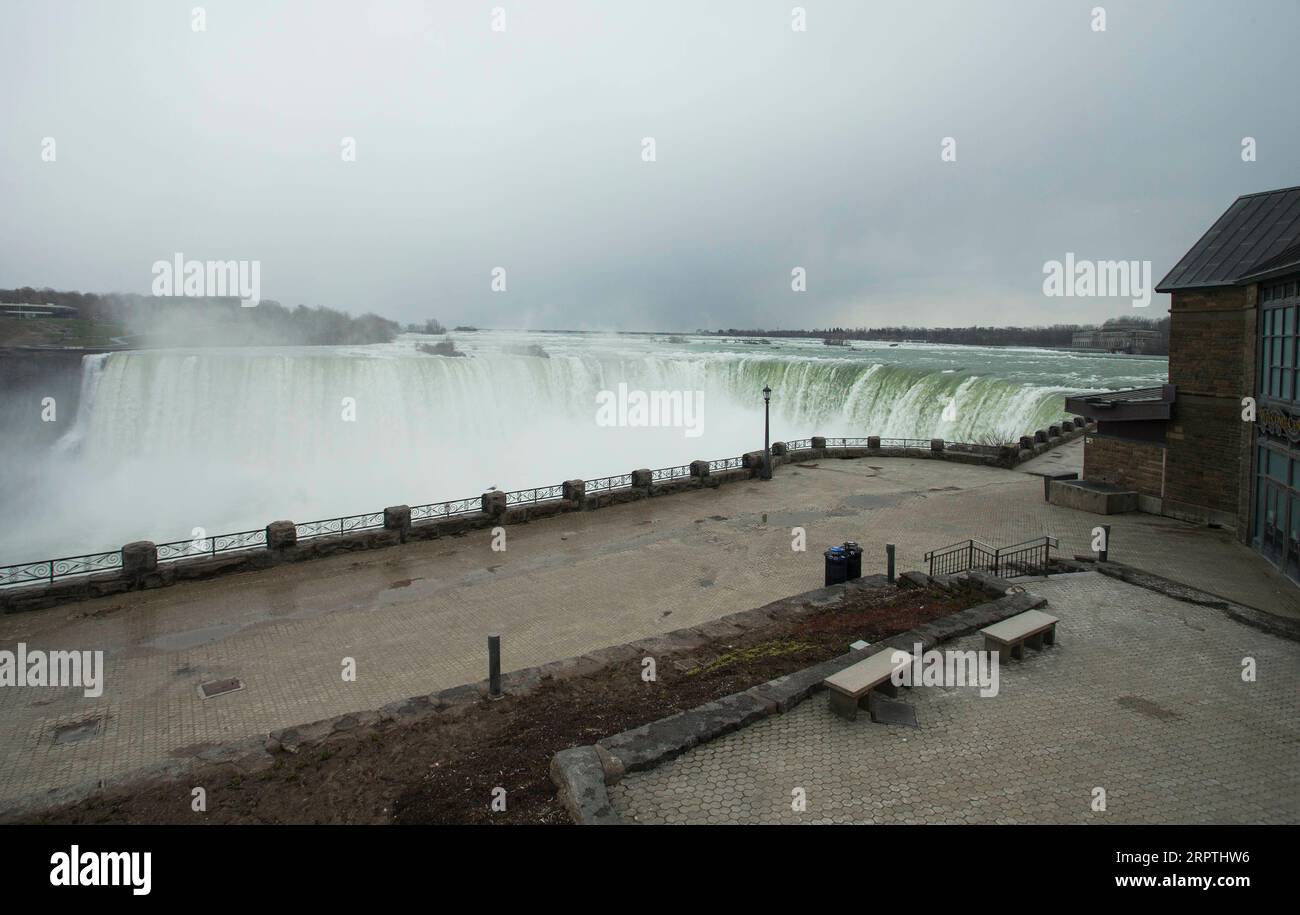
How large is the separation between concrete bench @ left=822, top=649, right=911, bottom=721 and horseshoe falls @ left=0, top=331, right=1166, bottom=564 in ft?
76.8

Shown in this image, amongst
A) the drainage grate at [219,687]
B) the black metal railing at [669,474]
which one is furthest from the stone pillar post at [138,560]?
the black metal railing at [669,474]

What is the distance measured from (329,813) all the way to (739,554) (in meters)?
11.4

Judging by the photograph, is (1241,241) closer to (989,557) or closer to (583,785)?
(989,557)

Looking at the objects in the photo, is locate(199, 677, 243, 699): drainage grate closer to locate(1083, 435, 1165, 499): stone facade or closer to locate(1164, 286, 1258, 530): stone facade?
locate(1164, 286, 1258, 530): stone facade

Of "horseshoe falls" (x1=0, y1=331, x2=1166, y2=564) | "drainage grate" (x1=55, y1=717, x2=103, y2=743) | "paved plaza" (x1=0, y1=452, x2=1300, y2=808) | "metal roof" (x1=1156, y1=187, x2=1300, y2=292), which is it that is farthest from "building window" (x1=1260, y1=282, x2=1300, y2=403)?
"horseshoe falls" (x1=0, y1=331, x2=1166, y2=564)

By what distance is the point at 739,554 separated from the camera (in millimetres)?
16453

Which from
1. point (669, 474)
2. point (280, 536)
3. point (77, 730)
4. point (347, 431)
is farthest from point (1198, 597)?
point (347, 431)

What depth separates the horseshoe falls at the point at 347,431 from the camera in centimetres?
2859

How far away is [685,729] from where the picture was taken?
7285mm

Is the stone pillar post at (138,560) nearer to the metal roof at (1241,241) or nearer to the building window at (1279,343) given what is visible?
the building window at (1279,343)

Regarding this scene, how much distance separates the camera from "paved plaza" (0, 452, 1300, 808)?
30.2ft

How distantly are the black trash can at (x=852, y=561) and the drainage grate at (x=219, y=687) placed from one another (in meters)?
10.9
